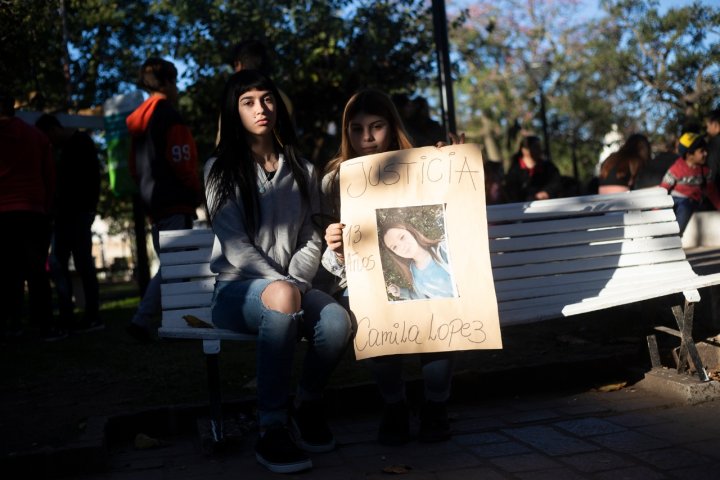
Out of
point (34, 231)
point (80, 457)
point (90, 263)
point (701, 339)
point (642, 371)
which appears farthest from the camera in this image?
point (90, 263)

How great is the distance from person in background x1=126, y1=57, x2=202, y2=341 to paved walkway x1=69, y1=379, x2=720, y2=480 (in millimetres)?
2122

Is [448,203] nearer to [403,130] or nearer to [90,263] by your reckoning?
[403,130]

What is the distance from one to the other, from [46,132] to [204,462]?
4739 mm

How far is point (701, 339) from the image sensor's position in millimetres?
5082

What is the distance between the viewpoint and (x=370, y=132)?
4.29 m

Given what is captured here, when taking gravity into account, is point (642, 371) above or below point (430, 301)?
below

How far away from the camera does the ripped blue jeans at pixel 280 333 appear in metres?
3.71

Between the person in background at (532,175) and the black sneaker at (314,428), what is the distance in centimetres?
695

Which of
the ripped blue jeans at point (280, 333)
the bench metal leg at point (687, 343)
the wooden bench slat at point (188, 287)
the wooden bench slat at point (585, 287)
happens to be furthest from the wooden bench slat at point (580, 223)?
the wooden bench slat at point (188, 287)

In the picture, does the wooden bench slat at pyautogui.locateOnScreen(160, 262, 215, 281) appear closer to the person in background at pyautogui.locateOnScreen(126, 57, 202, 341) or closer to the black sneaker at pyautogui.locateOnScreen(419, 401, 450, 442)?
the black sneaker at pyautogui.locateOnScreen(419, 401, 450, 442)

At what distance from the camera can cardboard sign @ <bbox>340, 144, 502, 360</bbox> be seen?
3871mm

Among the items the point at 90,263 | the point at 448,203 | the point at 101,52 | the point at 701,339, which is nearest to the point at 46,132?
the point at 90,263

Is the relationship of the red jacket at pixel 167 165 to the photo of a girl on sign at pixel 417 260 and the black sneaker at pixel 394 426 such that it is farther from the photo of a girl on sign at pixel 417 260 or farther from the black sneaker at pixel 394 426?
the black sneaker at pixel 394 426

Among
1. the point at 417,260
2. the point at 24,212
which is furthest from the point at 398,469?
the point at 24,212
